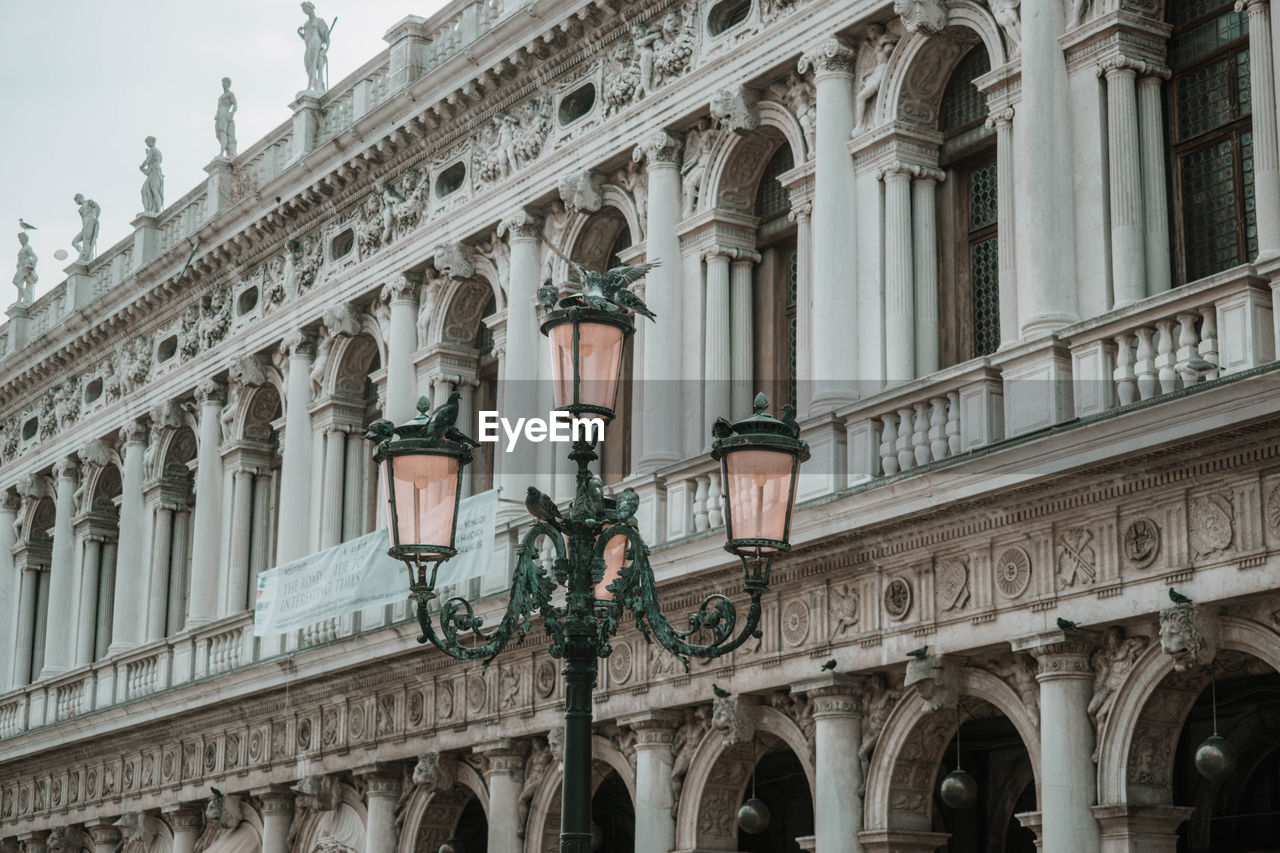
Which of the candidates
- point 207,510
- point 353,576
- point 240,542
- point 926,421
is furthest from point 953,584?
point 207,510

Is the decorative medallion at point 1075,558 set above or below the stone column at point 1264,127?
below

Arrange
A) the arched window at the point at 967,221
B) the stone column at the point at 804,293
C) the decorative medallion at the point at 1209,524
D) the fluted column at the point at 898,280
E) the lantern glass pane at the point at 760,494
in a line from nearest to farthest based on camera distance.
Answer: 1. the lantern glass pane at the point at 760,494
2. the decorative medallion at the point at 1209,524
3. the fluted column at the point at 898,280
4. the arched window at the point at 967,221
5. the stone column at the point at 804,293

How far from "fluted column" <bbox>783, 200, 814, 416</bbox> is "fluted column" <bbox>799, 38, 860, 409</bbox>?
0.37 metres

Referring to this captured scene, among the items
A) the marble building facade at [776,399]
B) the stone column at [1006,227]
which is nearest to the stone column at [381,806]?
the marble building facade at [776,399]

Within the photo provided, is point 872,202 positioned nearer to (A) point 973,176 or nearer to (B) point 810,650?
(A) point 973,176

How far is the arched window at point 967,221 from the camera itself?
17453mm

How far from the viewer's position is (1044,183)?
15703mm

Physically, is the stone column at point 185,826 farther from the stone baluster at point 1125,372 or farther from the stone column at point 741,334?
the stone baluster at point 1125,372

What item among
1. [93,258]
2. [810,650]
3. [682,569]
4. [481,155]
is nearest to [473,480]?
[481,155]

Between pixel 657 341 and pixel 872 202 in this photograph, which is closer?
pixel 872 202

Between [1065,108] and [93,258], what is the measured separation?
21.3m

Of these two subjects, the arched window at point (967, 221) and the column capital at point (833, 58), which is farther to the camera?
the column capital at point (833, 58)

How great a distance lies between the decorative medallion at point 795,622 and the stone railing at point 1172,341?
125 inches

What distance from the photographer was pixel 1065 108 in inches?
626
